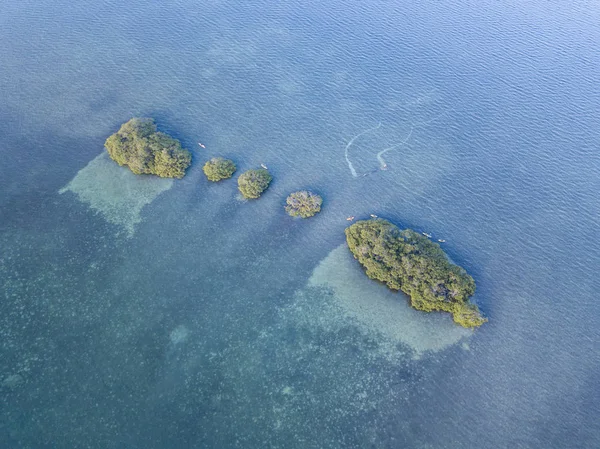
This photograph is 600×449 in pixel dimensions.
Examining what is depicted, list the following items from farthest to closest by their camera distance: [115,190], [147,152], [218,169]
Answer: [147,152]
[218,169]
[115,190]

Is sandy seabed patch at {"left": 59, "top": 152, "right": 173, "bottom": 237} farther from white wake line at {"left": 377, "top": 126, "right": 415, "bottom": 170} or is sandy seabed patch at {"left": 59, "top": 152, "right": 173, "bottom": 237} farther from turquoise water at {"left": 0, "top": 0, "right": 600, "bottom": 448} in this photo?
white wake line at {"left": 377, "top": 126, "right": 415, "bottom": 170}

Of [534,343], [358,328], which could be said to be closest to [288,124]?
[358,328]

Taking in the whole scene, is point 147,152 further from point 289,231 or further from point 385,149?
point 385,149

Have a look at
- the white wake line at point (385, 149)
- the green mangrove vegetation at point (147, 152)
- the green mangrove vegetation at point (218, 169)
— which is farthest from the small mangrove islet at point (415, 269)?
the green mangrove vegetation at point (147, 152)

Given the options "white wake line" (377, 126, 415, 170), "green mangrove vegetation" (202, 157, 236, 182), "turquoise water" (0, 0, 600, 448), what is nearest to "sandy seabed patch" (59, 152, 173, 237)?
"turquoise water" (0, 0, 600, 448)

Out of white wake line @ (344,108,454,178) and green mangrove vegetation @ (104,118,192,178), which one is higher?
white wake line @ (344,108,454,178)

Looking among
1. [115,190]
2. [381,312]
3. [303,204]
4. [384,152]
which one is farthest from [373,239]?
[115,190]

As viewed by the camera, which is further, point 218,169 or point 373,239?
point 218,169
